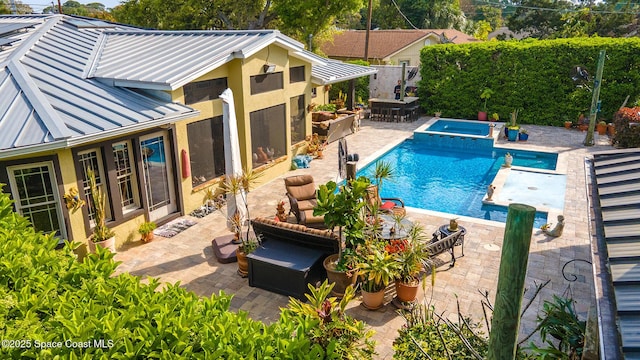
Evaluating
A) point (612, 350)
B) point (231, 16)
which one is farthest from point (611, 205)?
point (231, 16)

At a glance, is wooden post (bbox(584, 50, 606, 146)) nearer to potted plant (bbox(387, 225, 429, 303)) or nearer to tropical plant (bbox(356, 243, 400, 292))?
potted plant (bbox(387, 225, 429, 303))

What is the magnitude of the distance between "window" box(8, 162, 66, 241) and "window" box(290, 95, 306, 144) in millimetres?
10204

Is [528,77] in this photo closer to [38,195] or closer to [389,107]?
[389,107]

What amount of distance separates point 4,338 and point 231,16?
33214mm

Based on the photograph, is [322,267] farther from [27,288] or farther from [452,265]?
[27,288]

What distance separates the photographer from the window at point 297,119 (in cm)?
1859

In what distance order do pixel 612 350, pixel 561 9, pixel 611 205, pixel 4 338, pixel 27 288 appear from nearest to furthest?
pixel 4 338, pixel 612 350, pixel 27 288, pixel 611 205, pixel 561 9

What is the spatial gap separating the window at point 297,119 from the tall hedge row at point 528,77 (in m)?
12.2

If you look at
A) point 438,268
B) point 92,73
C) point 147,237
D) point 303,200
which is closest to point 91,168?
point 147,237

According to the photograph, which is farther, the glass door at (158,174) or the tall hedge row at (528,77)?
the tall hedge row at (528,77)

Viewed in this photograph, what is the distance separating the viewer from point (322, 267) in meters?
9.65

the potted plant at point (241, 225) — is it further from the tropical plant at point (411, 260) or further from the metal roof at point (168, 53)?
the tropical plant at point (411, 260)

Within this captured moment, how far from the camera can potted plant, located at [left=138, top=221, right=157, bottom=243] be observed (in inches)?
460

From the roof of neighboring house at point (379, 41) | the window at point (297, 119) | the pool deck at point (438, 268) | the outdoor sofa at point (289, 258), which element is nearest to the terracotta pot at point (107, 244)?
the pool deck at point (438, 268)
